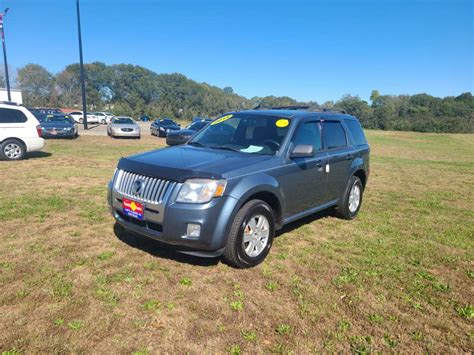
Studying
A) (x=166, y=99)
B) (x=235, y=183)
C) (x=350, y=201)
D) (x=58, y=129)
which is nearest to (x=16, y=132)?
(x=58, y=129)

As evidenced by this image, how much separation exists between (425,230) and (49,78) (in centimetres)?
10552

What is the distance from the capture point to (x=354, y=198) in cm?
600

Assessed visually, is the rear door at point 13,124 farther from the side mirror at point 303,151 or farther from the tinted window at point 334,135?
the side mirror at point 303,151

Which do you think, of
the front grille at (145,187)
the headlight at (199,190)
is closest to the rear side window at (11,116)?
the front grille at (145,187)

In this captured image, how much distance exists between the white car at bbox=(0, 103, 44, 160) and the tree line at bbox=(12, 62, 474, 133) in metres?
66.3

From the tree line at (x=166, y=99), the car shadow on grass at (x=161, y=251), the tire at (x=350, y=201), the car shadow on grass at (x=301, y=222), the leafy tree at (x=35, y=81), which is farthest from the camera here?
the leafy tree at (x=35, y=81)

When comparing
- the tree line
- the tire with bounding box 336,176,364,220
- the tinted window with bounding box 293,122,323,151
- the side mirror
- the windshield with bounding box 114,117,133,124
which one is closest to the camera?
the side mirror

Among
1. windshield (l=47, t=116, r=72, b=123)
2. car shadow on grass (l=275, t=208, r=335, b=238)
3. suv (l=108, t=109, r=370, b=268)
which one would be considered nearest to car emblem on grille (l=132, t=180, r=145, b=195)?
suv (l=108, t=109, r=370, b=268)

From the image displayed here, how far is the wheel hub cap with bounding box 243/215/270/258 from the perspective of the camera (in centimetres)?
382

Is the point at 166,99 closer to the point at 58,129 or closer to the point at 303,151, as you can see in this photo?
the point at 58,129

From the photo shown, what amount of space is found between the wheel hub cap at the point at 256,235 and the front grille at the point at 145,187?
93cm

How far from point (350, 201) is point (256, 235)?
102 inches

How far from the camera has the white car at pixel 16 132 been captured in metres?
10.2

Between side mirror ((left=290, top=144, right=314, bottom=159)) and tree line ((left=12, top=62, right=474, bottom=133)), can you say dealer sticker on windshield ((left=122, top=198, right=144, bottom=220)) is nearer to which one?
side mirror ((left=290, top=144, right=314, bottom=159))
